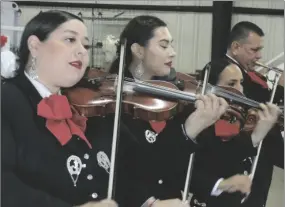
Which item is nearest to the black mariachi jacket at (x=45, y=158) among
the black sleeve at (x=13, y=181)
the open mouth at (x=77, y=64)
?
the black sleeve at (x=13, y=181)

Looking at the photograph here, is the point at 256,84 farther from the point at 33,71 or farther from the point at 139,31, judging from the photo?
the point at 33,71

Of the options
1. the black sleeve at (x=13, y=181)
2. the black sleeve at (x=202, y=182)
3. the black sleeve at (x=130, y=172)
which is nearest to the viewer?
the black sleeve at (x=13, y=181)

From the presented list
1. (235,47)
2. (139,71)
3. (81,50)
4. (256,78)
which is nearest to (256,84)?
(256,78)

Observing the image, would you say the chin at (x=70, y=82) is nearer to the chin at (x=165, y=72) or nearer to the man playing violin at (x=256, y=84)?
the chin at (x=165, y=72)

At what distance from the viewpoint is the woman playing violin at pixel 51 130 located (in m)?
0.99

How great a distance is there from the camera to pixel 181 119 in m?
1.15

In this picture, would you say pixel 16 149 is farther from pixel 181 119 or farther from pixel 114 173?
pixel 181 119

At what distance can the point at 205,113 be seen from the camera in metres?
1.16

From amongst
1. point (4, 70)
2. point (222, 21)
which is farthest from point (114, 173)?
point (222, 21)

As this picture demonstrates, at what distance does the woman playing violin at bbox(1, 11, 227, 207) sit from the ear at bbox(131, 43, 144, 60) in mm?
122

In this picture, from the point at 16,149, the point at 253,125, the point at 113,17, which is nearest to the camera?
the point at 16,149

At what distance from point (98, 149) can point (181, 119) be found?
24cm

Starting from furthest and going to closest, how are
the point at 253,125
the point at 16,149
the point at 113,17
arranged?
→ the point at 253,125, the point at 113,17, the point at 16,149

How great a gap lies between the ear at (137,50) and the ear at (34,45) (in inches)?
9.5
